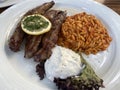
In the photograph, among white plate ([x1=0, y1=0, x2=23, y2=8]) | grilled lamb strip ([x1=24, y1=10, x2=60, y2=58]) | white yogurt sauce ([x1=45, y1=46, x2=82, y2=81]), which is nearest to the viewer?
white yogurt sauce ([x1=45, y1=46, x2=82, y2=81])

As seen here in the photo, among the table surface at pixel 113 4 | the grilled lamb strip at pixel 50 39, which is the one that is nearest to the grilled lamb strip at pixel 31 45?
the grilled lamb strip at pixel 50 39

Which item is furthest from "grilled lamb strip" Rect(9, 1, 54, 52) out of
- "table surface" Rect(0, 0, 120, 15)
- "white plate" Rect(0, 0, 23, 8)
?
"table surface" Rect(0, 0, 120, 15)

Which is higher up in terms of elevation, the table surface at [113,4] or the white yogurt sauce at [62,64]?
the table surface at [113,4]

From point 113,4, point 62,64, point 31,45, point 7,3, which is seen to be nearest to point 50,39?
point 31,45

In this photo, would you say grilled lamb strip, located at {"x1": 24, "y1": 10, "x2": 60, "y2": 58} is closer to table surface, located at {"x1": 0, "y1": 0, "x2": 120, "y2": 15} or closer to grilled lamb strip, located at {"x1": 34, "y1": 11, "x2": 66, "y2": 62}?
grilled lamb strip, located at {"x1": 34, "y1": 11, "x2": 66, "y2": 62}

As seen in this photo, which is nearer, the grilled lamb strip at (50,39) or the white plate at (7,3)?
the grilled lamb strip at (50,39)

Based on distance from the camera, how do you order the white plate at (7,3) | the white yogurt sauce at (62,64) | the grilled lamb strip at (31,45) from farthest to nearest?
the white plate at (7,3)
the grilled lamb strip at (31,45)
the white yogurt sauce at (62,64)

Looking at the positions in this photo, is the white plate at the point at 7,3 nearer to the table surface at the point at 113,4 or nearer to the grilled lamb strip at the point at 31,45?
the grilled lamb strip at the point at 31,45
